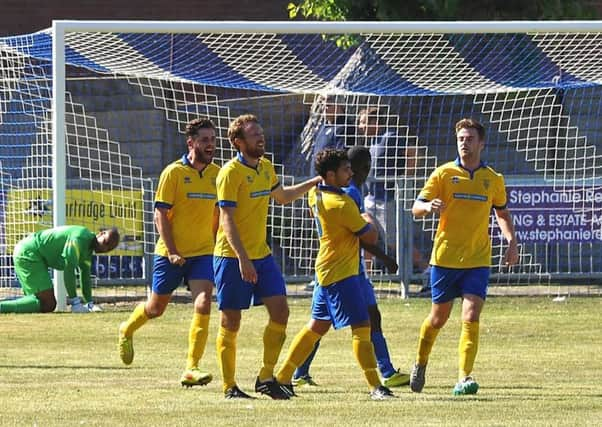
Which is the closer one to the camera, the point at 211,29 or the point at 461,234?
the point at 461,234

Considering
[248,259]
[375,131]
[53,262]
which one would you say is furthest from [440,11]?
[248,259]

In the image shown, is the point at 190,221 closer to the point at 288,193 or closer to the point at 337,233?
the point at 288,193

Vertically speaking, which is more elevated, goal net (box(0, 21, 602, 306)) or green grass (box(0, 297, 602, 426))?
goal net (box(0, 21, 602, 306))

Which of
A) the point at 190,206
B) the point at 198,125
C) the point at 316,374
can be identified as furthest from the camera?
the point at 316,374

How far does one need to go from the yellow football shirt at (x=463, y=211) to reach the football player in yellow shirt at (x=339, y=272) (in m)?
0.82

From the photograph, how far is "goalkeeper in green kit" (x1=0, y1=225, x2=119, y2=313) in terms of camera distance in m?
16.7

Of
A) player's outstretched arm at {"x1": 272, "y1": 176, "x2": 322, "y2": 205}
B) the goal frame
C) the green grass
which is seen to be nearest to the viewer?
the green grass

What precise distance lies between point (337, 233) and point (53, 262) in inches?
291

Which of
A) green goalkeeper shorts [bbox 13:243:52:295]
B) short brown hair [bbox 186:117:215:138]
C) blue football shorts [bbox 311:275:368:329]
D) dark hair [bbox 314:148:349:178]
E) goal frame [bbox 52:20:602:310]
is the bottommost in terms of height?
green goalkeeper shorts [bbox 13:243:52:295]

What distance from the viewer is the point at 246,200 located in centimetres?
1040

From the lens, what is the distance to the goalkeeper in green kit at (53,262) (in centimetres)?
1666

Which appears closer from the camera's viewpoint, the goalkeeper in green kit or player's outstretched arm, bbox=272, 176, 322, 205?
player's outstretched arm, bbox=272, 176, 322, 205

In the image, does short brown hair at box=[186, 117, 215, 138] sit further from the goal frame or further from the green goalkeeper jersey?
the goal frame

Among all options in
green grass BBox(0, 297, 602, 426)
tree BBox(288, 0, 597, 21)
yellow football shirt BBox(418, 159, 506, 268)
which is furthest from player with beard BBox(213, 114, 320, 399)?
tree BBox(288, 0, 597, 21)
